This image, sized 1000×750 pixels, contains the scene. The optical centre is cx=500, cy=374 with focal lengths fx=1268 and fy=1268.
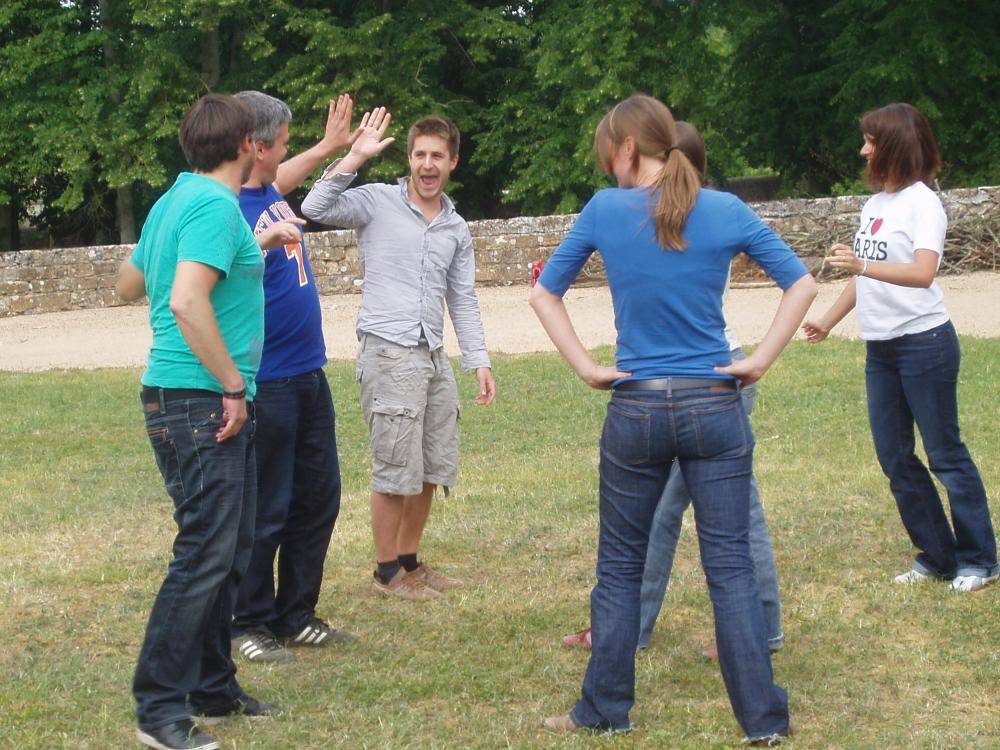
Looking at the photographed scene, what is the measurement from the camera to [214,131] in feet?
11.6

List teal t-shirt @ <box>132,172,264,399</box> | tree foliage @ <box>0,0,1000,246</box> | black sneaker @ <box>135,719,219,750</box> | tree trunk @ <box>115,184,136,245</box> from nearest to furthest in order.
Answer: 1. teal t-shirt @ <box>132,172,264,399</box>
2. black sneaker @ <box>135,719,219,750</box>
3. tree foliage @ <box>0,0,1000,246</box>
4. tree trunk @ <box>115,184,136,245</box>

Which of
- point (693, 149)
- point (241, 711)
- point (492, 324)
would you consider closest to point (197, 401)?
point (241, 711)

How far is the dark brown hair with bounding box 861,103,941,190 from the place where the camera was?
4.79 meters

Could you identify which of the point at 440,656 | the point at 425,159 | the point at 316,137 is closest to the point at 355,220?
the point at 425,159

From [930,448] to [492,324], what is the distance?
1088 centimetres

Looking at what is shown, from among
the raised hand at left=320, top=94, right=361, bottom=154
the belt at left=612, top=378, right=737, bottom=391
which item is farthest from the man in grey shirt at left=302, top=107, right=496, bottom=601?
the belt at left=612, top=378, right=737, bottom=391

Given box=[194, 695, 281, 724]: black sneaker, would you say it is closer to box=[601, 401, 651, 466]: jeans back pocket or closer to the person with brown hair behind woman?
the person with brown hair behind woman

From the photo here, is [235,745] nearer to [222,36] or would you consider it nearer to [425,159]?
[425,159]

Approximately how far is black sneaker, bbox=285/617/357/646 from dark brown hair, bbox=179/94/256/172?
5.95 ft

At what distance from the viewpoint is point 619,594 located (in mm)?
3500

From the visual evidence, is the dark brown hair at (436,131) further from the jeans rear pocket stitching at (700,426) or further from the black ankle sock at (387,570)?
the jeans rear pocket stitching at (700,426)

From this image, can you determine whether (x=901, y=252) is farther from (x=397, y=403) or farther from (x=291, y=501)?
(x=291, y=501)

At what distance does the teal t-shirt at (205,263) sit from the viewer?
3414 millimetres

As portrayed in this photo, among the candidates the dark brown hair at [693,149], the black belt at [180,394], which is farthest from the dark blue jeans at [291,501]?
the dark brown hair at [693,149]
